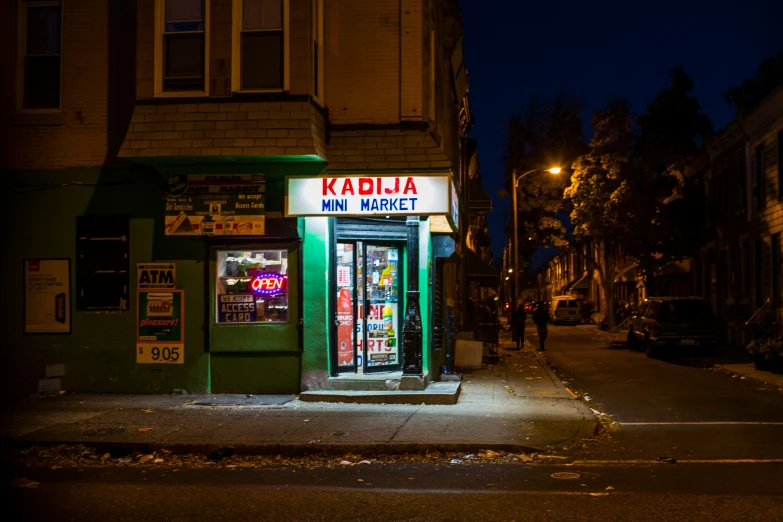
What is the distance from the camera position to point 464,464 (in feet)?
28.5

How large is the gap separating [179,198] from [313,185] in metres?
2.35

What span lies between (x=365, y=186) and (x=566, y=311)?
43302 mm

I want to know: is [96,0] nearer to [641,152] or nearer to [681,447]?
[681,447]

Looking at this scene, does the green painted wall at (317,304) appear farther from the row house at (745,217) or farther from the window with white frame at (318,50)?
the row house at (745,217)

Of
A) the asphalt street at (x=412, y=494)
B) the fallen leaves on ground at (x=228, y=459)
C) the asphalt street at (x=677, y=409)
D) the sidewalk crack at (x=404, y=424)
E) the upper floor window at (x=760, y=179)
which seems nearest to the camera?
the asphalt street at (x=412, y=494)

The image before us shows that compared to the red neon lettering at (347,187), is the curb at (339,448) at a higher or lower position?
lower

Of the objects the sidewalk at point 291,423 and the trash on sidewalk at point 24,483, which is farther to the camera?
the sidewalk at point 291,423

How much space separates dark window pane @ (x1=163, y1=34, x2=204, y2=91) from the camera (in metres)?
12.9

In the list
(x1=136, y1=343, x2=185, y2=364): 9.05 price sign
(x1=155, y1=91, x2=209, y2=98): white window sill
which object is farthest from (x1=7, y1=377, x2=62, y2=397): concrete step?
(x1=155, y1=91, x2=209, y2=98): white window sill

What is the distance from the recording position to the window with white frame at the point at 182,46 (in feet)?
42.1

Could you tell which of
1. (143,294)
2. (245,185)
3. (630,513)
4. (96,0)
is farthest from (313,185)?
(630,513)

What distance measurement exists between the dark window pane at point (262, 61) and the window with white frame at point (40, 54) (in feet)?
11.9

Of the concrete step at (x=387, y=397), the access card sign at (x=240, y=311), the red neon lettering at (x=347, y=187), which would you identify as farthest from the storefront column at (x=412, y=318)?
the access card sign at (x=240, y=311)

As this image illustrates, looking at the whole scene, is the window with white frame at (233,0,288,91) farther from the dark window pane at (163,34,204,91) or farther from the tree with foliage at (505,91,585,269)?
the tree with foliage at (505,91,585,269)
